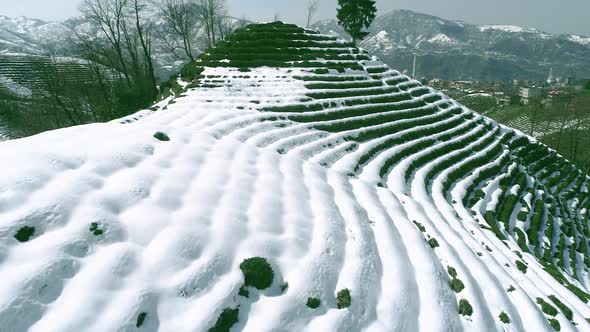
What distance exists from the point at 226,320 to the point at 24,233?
14.7 ft

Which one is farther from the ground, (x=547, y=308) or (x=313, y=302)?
(x=313, y=302)

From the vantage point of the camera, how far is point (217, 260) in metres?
7.18

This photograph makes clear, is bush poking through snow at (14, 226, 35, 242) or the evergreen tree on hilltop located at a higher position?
the evergreen tree on hilltop

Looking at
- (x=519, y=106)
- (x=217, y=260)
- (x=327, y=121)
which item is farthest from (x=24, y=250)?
(x=519, y=106)

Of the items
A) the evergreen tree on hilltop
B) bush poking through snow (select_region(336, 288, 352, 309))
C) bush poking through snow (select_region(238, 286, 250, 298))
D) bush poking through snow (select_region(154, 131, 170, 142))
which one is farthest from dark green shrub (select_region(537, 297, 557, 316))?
the evergreen tree on hilltop

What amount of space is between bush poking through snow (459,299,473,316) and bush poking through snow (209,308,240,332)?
615 cm

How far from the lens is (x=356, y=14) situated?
46938mm

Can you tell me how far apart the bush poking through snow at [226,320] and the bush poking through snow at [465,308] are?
615 centimetres

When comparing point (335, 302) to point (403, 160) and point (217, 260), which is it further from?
point (403, 160)

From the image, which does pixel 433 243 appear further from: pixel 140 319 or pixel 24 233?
pixel 24 233

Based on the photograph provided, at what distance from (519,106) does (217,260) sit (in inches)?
7114

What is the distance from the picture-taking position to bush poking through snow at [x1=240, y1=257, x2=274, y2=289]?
23.3 feet

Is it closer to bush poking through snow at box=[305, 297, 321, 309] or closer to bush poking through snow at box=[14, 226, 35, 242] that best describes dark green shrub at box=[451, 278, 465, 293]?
bush poking through snow at box=[305, 297, 321, 309]

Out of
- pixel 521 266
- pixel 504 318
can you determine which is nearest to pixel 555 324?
pixel 504 318
